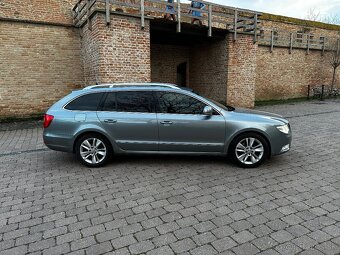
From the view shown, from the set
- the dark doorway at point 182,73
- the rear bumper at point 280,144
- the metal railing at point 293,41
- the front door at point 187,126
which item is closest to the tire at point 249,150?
the rear bumper at point 280,144

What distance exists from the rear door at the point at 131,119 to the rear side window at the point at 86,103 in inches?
6.3

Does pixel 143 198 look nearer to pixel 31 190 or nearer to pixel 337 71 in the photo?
pixel 31 190

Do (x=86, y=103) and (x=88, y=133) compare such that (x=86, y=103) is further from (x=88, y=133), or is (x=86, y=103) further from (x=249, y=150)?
(x=249, y=150)

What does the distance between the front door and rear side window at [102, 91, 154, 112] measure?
0.27 metres

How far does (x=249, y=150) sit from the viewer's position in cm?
479

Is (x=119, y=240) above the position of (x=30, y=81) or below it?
below

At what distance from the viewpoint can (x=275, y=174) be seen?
4.53 meters

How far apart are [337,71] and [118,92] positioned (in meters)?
21.2

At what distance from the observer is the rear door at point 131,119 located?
15.8ft

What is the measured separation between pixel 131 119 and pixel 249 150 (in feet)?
7.45

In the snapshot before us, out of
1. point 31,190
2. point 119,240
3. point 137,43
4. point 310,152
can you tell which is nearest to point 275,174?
point 310,152

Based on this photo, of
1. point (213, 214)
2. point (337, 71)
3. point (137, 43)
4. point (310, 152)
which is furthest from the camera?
point (337, 71)

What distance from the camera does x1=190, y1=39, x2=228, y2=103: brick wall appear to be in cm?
1231

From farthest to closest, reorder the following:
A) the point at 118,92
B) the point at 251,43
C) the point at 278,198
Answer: the point at 251,43 → the point at 118,92 → the point at 278,198
